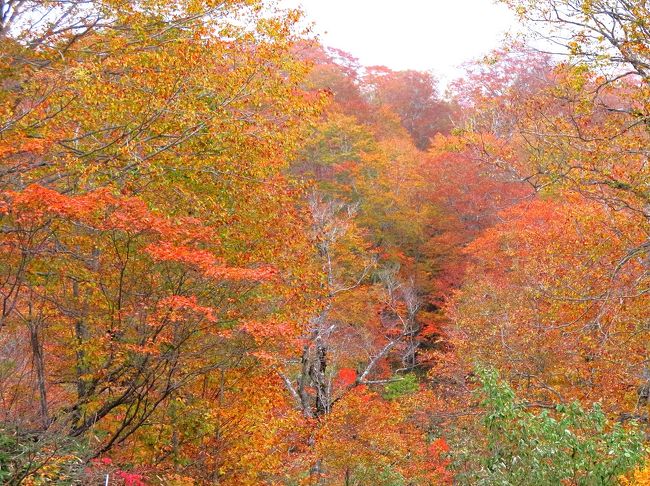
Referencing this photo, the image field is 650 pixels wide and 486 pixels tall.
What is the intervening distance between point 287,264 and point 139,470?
14.0 feet

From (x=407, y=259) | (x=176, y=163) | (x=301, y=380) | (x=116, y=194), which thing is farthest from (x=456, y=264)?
(x=116, y=194)

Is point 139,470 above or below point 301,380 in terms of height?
above

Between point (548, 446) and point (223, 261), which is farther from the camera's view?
point (223, 261)

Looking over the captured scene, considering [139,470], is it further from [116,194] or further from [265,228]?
[265,228]

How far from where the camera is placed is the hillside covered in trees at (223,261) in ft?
22.3

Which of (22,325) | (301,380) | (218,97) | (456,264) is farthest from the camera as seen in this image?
(456,264)

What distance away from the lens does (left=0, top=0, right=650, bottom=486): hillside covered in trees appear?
6.80 m

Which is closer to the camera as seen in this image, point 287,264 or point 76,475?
point 76,475

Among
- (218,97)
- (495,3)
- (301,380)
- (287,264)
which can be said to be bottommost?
(301,380)

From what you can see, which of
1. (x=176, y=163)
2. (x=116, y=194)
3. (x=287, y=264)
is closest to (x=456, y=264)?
(x=287, y=264)

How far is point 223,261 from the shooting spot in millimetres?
8344

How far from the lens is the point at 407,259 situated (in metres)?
27.4

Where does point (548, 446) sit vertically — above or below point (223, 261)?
below

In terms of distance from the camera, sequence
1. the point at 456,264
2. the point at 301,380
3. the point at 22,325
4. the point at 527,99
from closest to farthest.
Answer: the point at 22,325 < the point at 527,99 < the point at 301,380 < the point at 456,264
